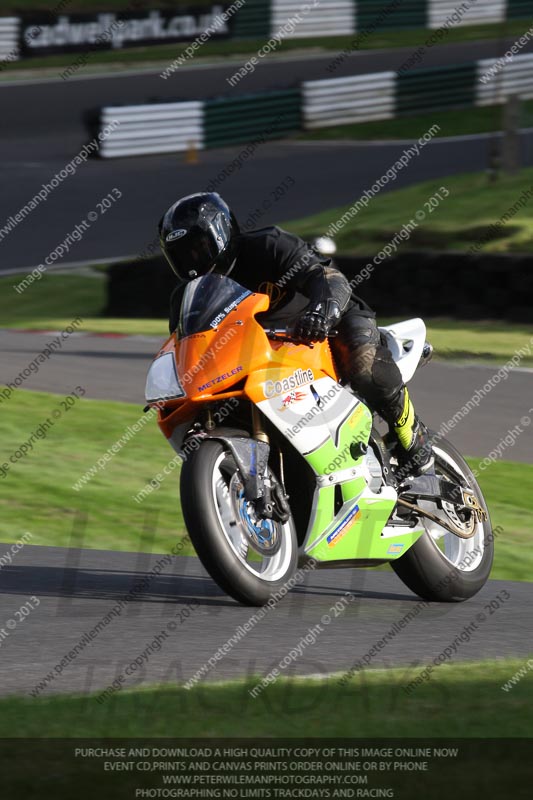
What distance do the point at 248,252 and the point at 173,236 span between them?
367 mm

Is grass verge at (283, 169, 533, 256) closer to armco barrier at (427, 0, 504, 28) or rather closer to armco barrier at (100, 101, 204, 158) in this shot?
armco barrier at (100, 101, 204, 158)

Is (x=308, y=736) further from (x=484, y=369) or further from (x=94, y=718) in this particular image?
(x=484, y=369)

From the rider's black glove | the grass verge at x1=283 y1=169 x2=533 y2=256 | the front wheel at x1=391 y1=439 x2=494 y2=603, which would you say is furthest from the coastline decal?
the grass verge at x1=283 y1=169 x2=533 y2=256

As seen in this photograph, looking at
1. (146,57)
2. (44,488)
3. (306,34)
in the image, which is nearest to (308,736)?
(44,488)

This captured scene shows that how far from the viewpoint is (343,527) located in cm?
568

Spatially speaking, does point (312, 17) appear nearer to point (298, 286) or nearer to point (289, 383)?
point (298, 286)

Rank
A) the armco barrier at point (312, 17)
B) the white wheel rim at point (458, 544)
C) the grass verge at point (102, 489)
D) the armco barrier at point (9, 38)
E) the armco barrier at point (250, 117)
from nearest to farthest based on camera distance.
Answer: the white wheel rim at point (458, 544) → the grass verge at point (102, 489) → the armco barrier at point (250, 117) → the armco barrier at point (9, 38) → the armco barrier at point (312, 17)

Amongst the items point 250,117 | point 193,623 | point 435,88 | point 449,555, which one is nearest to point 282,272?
point 193,623

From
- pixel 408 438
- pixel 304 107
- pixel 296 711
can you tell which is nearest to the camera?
pixel 296 711

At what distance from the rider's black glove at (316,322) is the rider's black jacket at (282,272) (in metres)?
0.06

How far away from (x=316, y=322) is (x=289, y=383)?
0.88 ft

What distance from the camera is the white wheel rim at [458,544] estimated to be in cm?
619

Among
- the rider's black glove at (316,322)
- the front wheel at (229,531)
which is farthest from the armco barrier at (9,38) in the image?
the front wheel at (229,531)

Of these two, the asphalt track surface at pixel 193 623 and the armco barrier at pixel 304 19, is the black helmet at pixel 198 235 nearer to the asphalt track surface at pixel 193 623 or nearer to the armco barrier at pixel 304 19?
the asphalt track surface at pixel 193 623
